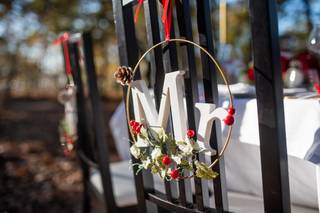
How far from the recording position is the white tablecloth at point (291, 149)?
2.69 ft

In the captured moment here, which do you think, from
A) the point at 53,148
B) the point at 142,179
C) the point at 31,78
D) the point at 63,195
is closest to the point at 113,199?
the point at 142,179

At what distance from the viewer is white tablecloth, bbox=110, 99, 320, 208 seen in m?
0.82

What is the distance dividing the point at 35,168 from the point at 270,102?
2.87m

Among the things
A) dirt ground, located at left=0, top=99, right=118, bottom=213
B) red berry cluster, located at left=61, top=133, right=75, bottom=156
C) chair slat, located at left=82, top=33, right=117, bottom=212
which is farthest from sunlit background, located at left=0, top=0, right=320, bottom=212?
chair slat, located at left=82, top=33, right=117, bottom=212

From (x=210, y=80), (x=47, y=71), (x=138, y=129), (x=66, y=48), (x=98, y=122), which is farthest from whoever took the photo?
(x=47, y=71)

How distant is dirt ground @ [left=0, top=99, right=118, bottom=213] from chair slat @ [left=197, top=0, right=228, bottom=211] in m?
1.83

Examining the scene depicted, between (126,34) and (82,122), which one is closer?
(126,34)

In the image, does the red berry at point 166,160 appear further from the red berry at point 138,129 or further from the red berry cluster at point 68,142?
the red berry cluster at point 68,142

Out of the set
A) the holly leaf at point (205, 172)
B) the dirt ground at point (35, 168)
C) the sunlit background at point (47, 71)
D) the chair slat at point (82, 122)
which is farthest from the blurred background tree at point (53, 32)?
the holly leaf at point (205, 172)

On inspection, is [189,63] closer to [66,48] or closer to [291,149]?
[291,149]

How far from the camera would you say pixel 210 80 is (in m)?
0.70

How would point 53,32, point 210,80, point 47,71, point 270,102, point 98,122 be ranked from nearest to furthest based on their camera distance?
point 270,102 < point 210,80 < point 98,122 < point 53,32 < point 47,71

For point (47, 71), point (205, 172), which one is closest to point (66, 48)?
point (205, 172)

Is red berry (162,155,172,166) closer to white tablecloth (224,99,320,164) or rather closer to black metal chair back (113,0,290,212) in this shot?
black metal chair back (113,0,290,212)
